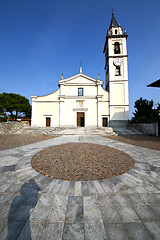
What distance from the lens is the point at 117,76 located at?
18422mm

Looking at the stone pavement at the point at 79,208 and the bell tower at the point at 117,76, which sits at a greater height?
the bell tower at the point at 117,76

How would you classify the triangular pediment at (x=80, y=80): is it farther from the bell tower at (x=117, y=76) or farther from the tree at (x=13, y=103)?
the tree at (x=13, y=103)

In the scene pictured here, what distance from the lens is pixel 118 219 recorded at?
1.17 m

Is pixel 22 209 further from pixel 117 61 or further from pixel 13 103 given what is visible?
pixel 13 103

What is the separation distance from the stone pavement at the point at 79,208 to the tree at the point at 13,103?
2668 centimetres

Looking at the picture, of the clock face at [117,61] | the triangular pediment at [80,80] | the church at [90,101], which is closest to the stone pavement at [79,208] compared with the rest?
the church at [90,101]

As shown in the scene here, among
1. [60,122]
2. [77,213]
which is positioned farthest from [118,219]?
[60,122]

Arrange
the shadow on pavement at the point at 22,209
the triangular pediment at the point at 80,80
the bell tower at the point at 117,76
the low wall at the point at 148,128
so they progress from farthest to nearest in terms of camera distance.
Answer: the triangular pediment at the point at 80,80
the bell tower at the point at 117,76
the low wall at the point at 148,128
the shadow on pavement at the point at 22,209

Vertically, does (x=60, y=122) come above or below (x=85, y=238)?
above

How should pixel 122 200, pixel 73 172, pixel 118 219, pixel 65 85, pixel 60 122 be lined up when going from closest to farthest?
pixel 118 219
pixel 122 200
pixel 73 172
pixel 60 122
pixel 65 85

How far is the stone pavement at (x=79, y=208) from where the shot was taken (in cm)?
104

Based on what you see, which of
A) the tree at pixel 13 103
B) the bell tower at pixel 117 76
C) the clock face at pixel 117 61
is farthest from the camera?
the tree at pixel 13 103

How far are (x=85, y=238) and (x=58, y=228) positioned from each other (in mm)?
320

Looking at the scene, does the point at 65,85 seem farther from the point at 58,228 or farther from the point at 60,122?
the point at 58,228
